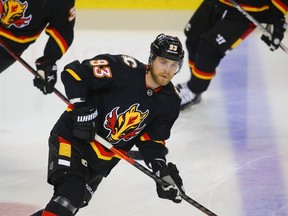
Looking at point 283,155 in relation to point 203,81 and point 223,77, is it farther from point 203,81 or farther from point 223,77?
point 223,77

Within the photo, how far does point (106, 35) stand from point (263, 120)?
1.75 metres

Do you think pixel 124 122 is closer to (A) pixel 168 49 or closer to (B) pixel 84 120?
(B) pixel 84 120

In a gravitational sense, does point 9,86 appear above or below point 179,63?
below

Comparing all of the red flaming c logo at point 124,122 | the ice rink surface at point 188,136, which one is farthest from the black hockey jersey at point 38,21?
the red flaming c logo at point 124,122

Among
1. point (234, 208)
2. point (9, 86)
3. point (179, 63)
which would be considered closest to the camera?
point (179, 63)

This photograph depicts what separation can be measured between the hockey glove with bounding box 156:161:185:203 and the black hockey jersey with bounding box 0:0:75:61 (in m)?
1.30

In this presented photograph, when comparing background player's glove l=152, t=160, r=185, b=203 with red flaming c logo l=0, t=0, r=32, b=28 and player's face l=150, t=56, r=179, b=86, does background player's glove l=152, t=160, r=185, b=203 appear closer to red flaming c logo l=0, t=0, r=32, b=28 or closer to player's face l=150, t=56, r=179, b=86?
player's face l=150, t=56, r=179, b=86

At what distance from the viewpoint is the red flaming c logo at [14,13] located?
4.59m

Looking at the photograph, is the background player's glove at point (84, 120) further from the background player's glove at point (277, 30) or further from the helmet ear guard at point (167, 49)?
the background player's glove at point (277, 30)

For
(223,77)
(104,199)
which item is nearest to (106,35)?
(223,77)

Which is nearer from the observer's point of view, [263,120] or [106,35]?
[263,120]

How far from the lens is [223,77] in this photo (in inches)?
248

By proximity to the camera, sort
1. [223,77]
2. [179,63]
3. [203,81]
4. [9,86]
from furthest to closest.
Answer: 1. [223,77]
2. [9,86]
3. [203,81]
4. [179,63]

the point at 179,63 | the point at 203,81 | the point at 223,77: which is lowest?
the point at 223,77
